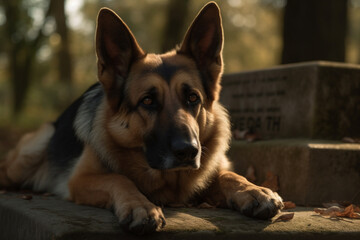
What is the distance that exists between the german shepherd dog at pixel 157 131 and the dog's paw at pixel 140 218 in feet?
0.38

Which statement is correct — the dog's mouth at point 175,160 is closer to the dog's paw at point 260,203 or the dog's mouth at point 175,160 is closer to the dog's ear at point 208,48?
the dog's paw at point 260,203

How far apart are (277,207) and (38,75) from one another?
23553mm

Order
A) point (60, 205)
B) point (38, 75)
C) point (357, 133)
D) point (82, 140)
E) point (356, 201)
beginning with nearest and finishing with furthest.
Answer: point (60, 205), point (82, 140), point (356, 201), point (357, 133), point (38, 75)

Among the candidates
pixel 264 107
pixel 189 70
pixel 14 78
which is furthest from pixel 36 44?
pixel 189 70

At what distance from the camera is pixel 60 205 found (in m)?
3.80

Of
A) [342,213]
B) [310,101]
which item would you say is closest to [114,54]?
[342,213]

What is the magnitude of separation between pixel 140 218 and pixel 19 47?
2062 centimetres

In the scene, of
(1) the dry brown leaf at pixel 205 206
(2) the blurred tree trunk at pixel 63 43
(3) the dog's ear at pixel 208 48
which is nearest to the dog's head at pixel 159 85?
(3) the dog's ear at pixel 208 48

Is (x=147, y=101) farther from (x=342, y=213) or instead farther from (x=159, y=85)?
(x=342, y=213)

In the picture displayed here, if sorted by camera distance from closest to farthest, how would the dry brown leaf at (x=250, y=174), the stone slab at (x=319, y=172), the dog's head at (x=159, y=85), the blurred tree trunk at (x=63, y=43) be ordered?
the dog's head at (x=159, y=85), the stone slab at (x=319, y=172), the dry brown leaf at (x=250, y=174), the blurred tree trunk at (x=63, y=43)

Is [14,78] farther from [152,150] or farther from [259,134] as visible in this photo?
[152,150]

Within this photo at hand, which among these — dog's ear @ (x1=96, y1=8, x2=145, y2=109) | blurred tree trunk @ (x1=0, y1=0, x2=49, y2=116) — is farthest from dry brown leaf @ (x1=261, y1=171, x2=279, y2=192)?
blurred tree trunk @ (x1=0, y1=0, x2=49, y2=116)

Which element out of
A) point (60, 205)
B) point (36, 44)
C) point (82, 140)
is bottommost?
point (60, 205)

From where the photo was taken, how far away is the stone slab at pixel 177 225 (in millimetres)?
2927
